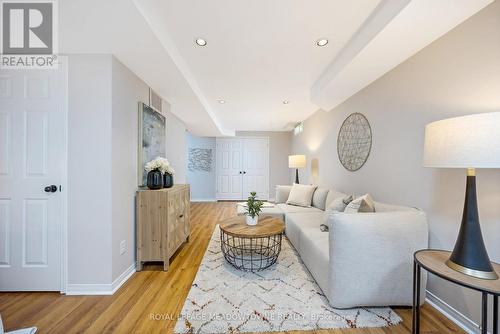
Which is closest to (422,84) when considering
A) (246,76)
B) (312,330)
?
(246,76)

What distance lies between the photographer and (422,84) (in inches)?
72.3

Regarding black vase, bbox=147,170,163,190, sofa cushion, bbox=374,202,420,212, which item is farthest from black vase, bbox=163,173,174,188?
sofa cushion, bbox=374,202,420,212

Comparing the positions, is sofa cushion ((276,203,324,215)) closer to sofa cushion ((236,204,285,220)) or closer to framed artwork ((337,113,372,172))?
sofa cushion ((236,204,285,220))

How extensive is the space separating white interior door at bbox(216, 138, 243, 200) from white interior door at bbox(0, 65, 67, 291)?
4915 millimetres

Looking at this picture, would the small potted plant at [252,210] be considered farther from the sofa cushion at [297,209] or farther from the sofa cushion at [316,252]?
the sofa cushion at [297,209]

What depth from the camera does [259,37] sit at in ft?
6.27

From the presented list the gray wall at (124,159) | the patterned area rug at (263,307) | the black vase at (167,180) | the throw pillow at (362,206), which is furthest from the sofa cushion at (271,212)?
the gray wall at (124,159)

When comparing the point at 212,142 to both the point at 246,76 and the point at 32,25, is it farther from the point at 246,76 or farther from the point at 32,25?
the point at 32,25

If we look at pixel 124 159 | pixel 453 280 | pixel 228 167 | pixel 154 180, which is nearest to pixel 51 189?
pixel 124 159

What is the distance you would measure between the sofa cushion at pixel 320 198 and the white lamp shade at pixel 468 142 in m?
2.29

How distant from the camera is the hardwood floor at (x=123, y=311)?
147cm

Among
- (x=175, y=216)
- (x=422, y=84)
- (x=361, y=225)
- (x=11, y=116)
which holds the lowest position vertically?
(x=175, y=216)

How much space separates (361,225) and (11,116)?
3175 millimetres

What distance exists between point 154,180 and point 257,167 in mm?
4655
